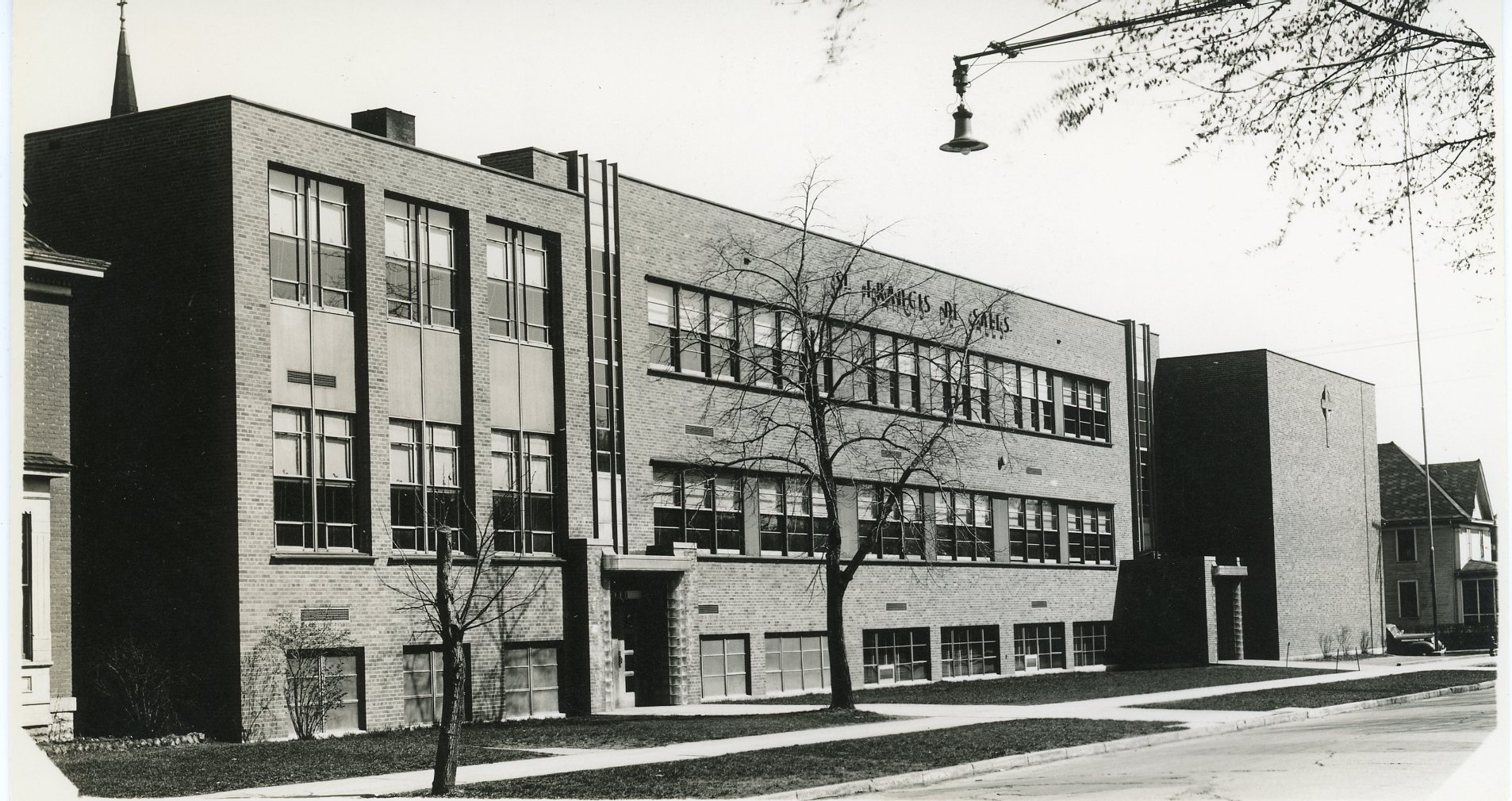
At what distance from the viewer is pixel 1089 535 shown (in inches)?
1907

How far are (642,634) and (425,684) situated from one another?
618 cm

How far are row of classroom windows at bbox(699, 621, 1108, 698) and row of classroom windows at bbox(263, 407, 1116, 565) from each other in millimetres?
1997

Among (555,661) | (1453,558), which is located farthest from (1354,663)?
(555,661)

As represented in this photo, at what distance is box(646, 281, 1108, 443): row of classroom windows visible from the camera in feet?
99.3

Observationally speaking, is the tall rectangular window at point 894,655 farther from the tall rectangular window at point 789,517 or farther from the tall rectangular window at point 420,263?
the tall rectangular window at point 420,263

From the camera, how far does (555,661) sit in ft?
95.5

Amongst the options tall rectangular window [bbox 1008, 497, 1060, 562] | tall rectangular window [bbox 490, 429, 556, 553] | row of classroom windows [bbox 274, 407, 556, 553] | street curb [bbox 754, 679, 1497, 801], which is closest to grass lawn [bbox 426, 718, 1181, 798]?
street curb [bbox 754, 679, 1497, 801]

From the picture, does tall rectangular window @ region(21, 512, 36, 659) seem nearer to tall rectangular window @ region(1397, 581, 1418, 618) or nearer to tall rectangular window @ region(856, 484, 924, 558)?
tall rectangular window @ region(856, 484, 924, 558)

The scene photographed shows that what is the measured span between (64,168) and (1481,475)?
218 ft

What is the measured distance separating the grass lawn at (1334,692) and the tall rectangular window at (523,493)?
38.4ft

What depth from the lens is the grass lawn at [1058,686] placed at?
3319 centimetres

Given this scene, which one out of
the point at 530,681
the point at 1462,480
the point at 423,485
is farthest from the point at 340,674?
the point at 1462,480

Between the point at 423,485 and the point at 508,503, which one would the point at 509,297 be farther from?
the point at 423,485

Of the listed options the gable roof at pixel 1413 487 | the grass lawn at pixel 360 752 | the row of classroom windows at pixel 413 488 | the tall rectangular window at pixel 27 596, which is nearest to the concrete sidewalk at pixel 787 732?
the grass lawn at pixel 360 752
